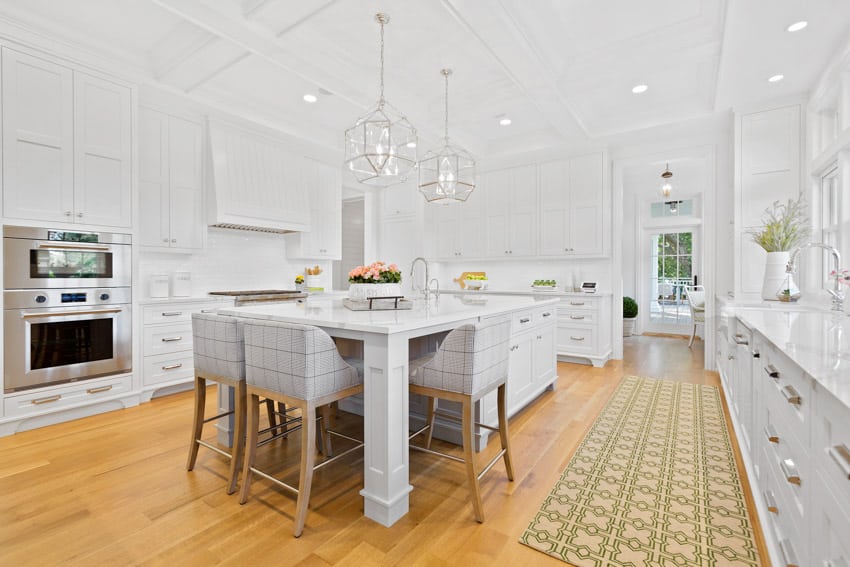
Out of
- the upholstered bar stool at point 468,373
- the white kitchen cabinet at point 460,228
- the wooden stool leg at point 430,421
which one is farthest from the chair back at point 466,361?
the white kitchen cabinet at point 460,228

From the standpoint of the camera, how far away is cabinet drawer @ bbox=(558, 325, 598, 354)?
16.2ft

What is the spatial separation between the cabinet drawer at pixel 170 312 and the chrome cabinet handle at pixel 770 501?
12.8 feet

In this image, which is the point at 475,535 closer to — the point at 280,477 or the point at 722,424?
the point at 280,477

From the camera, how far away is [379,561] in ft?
5.24

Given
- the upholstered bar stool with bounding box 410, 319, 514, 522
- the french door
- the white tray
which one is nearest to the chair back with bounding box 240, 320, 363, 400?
the upholstered bar stool with bounding box 410, 319, 514, 522

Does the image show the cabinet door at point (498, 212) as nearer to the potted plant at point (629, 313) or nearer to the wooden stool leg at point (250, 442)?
the potted plant at point (629, 313)

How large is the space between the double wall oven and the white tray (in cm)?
221

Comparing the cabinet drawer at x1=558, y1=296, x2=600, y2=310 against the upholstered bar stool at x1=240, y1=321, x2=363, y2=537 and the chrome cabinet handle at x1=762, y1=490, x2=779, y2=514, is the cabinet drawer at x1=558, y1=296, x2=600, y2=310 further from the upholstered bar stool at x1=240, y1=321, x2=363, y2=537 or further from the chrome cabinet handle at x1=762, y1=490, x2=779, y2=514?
the upholstered bar stool at x1=240, y1=321, x2=363, y2=537

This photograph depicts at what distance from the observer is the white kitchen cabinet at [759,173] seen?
12.7ft

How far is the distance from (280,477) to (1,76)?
334cm

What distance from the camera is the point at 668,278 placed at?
7672mm

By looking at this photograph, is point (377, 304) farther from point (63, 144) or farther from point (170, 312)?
point (63, 144)

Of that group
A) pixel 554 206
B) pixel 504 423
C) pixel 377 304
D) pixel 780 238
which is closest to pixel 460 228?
pixel 554 206

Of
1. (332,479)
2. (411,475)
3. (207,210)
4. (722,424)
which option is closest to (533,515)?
(411,475)
